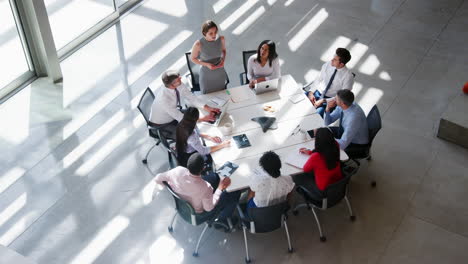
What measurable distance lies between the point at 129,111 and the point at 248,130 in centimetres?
214

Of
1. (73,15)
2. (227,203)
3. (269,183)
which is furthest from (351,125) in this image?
(73,15)

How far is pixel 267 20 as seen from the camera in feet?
31.2

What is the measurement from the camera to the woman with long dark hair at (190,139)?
5.80 m

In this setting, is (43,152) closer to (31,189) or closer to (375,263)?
(31,189)

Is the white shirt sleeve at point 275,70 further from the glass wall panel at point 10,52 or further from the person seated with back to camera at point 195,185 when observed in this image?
the glass wall panel at point 10,52

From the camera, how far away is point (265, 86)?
6672 millimetres

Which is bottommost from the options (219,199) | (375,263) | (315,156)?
(375,263)

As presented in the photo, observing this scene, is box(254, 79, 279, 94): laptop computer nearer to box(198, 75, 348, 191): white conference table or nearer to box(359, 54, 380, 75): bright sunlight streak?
box(198, 75, 348, 191): white conference table

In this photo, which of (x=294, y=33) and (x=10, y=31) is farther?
(x=294, y=33)

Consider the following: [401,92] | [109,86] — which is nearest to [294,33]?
[401,92]

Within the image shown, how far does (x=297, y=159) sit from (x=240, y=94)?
1.32 metres

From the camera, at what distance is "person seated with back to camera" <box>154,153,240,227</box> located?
17.1ft

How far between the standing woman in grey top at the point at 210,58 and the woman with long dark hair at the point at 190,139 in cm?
95

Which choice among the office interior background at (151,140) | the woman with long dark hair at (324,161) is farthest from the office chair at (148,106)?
the woman with long dark hair at (324,161)
